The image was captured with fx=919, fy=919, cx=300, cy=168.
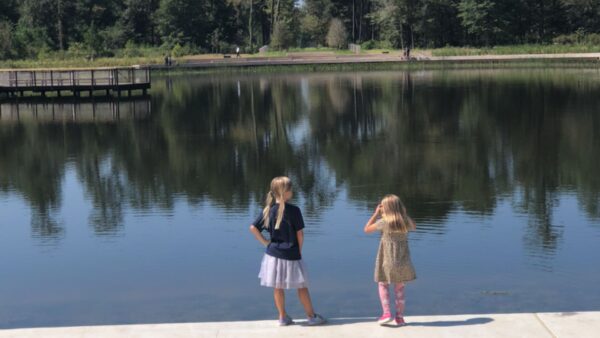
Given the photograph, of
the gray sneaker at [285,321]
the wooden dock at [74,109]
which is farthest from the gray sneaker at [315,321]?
the wooden dock at [74,109]

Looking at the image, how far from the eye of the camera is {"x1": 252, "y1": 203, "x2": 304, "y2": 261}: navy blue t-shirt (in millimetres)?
8266

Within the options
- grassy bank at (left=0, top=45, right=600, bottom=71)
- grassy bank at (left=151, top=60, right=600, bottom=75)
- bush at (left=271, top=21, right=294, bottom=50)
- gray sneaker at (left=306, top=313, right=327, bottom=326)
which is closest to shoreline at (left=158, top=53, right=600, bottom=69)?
grassy bank at (left=151, top=60, right=600, bottom=75)

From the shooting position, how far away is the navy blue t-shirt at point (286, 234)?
27.1 feet

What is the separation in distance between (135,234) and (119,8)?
9296cm

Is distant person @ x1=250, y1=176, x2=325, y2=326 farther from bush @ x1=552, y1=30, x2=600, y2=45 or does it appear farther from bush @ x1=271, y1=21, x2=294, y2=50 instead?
bush @ x1=271, y1=21, x2=294, y2=50

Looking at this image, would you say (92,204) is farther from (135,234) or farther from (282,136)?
(282,136)

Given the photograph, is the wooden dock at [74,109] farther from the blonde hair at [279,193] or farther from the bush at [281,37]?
the bush at [281,37]

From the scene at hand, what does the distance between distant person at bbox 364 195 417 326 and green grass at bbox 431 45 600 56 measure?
74.1 metres

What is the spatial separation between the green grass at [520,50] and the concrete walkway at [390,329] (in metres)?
74.3

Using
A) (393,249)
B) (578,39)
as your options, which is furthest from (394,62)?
(393,249)

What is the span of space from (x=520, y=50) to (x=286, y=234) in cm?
7616

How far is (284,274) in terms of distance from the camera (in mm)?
8359

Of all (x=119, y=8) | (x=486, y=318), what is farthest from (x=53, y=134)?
(x=119, y=8)

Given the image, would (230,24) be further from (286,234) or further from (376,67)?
(286,234)
